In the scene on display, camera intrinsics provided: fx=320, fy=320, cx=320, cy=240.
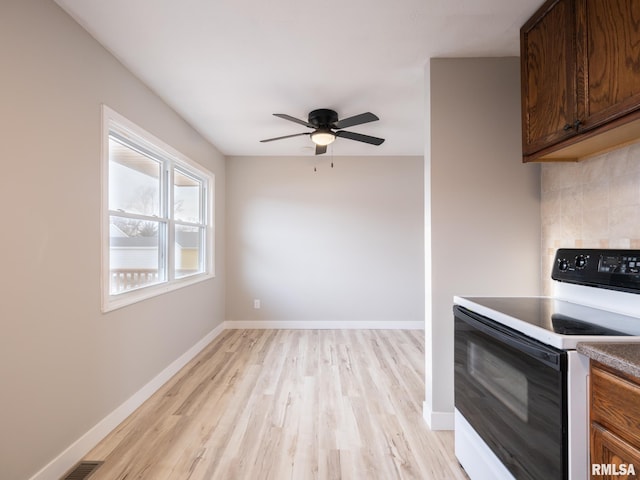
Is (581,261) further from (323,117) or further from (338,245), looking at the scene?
(338,245)

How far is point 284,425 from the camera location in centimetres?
221

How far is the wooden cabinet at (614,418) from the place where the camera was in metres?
0.86

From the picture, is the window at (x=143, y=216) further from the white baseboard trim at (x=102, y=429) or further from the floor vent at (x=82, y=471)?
the floor vent at (x=82, y=471)

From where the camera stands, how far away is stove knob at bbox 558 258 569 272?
1.71 meters

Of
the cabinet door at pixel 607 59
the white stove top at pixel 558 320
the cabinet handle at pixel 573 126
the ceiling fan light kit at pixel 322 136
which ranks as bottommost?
A: the white stove top at pixel 558 320

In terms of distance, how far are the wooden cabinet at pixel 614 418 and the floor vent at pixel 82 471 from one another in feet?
7.52

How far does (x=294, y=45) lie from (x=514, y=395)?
2.23 meters

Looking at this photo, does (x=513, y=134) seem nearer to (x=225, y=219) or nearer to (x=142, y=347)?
(x=142, y=347)

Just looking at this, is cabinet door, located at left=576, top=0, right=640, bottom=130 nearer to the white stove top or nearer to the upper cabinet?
the upper cabinet

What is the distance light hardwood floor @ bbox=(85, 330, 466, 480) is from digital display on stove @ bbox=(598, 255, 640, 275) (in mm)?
1295

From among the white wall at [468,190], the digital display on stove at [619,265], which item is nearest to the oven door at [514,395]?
the white wall at [468,190]

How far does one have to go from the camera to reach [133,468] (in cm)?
178

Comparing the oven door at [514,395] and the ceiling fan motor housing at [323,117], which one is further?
the ceiling fan motor housing at [323,117]

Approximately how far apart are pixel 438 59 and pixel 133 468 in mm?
3159
